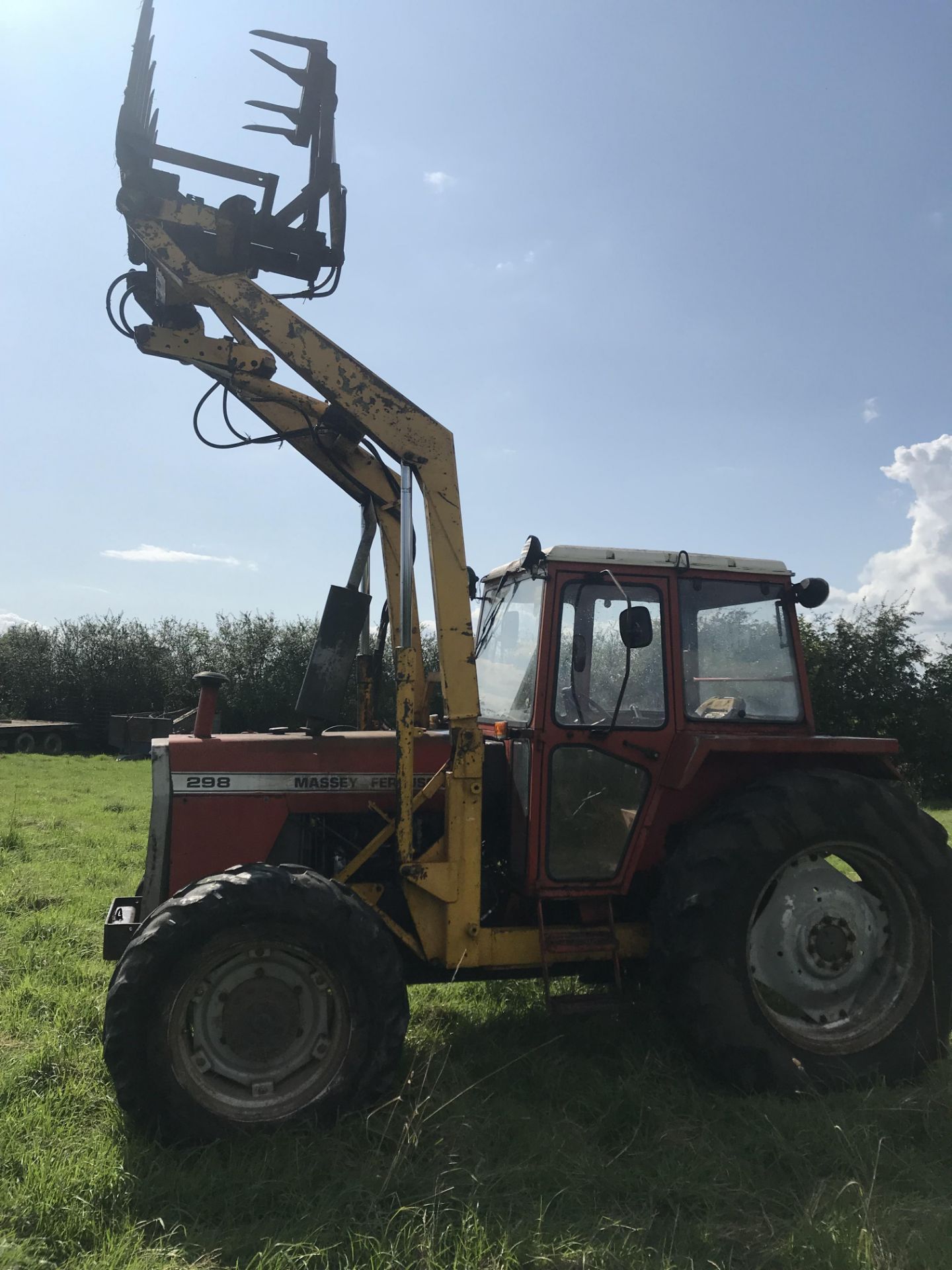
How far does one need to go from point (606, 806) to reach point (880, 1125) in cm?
164

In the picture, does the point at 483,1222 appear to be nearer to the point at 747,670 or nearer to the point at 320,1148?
Answer: the point at 320,1148

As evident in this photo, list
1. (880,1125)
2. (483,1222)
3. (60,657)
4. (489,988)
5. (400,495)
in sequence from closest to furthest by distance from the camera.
A: 1. (483,1222)
2. (880,1125)
3. (400,495)
4. (489,988)
5. (60,657)

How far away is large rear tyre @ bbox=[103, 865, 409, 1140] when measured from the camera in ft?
10.9

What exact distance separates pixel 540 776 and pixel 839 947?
5.21 feet

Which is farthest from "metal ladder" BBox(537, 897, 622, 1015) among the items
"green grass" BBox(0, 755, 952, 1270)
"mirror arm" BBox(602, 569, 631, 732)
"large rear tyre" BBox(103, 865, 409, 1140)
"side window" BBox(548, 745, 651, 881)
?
"mirror arm" BBox(602, 569, 631, 732)

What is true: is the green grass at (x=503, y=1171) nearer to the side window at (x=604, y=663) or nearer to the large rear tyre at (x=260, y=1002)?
→ the large rear tyre at (x=260, y=1002)

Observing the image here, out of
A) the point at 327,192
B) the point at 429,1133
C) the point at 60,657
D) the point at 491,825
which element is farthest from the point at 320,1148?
the point at 60,657

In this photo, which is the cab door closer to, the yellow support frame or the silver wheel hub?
the yellow support frame

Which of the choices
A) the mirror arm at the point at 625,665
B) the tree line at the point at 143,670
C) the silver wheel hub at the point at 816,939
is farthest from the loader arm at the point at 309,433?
the tree line at the point at 143,670

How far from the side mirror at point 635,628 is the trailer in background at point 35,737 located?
21723mm

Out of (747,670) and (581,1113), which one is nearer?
(581,1113)

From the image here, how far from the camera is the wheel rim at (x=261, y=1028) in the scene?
342 cm

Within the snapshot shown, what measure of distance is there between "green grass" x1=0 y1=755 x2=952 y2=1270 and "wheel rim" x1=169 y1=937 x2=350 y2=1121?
0.63 ft

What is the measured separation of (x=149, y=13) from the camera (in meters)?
4.07
